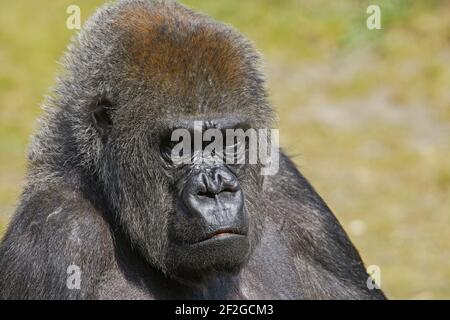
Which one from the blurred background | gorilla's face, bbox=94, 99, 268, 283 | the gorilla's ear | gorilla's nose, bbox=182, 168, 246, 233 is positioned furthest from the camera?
the blurred background

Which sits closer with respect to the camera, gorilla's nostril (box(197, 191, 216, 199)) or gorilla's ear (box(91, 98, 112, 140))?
gorilla's nostril (box(197, 191, 216, 199))

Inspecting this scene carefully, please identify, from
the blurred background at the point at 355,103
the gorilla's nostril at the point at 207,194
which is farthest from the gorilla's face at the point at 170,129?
the blurred background at the point at 355,103

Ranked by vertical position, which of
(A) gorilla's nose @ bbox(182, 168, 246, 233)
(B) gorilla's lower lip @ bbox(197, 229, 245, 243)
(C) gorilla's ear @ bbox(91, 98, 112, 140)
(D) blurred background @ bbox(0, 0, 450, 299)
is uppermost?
(D) blurred background @ bbox(0, 0, 450, 299)

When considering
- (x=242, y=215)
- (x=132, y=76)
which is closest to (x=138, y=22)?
(x=132, y=76)

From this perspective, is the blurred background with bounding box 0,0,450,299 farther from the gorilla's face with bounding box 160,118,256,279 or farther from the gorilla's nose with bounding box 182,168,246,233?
the gorilla's nose with bounding box 182,168,246,233

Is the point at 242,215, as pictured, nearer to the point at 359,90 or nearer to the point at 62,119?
the point at 62,119

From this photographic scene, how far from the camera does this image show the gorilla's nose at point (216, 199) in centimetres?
646

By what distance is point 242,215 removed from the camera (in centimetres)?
654

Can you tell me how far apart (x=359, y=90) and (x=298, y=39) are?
1.94 meters

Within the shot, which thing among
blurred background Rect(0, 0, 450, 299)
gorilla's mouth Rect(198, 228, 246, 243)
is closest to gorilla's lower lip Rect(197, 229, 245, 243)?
gorilla's mouth Rect(198, 228, 246, 243)

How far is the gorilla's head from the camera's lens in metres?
6.59

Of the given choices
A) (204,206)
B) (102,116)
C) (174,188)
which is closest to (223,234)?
(204,206)

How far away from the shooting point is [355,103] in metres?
16.1

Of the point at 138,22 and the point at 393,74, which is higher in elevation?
the point at 393,74
